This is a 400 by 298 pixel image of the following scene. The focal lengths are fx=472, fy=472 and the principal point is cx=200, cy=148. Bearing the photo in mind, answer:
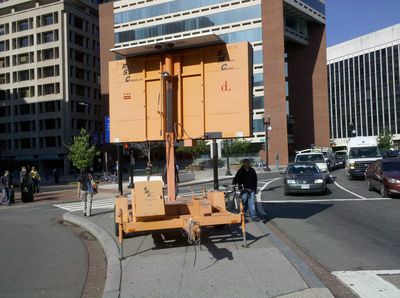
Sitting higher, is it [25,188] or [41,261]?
[25,188]

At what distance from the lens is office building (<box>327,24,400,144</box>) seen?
370ft

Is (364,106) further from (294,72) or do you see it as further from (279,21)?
(279,21)

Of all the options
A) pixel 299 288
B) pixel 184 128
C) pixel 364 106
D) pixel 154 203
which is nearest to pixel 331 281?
pixel 299 288

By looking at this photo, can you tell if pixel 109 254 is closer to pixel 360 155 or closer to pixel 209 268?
pixel 209 268

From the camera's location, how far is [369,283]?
629cm

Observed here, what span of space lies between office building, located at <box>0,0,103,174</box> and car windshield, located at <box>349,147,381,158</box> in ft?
202

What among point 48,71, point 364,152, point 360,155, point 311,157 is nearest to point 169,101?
point 360,155

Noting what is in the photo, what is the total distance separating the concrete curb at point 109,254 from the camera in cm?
626

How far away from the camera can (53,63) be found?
82.8 metres

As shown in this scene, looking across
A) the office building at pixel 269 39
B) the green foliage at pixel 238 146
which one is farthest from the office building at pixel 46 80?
the green foliage at pixel 238 146

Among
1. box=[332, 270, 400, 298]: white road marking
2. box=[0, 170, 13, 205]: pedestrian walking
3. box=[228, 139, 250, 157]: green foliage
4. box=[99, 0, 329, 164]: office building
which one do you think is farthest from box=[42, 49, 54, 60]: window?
box=[332, 270, 400, 298]: white road marking

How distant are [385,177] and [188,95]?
433 inches

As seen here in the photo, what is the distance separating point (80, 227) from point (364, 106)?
117233mm

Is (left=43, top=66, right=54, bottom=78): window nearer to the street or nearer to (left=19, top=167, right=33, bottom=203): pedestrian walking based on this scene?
(left=19, top=167, right=33, bottom=203): pedestrian walking
